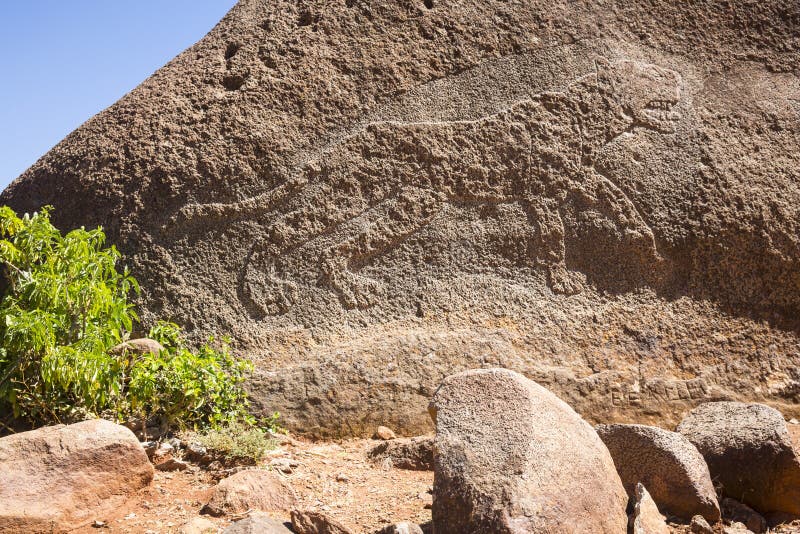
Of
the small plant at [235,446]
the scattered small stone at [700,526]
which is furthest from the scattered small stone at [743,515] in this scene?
the small plant at [235,446]

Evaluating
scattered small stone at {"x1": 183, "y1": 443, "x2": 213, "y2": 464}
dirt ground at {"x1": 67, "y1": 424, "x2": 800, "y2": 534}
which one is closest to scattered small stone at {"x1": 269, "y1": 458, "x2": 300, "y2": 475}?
dirt ground at {"x1": 67, "y1": 424, "x2": 800, "y2": 534}

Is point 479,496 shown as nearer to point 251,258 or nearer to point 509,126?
point 251,258

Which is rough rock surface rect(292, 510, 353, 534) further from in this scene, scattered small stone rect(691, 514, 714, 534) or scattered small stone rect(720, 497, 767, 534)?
scattered small stone rect(720, 497, 767, 534)

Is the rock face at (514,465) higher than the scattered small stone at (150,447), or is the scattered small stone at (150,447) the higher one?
the scattered small stone at (150,447)

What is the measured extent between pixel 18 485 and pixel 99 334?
1.02m

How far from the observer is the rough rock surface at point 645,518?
274cm

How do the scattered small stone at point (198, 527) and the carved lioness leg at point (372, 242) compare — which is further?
the carved lioness leg at point (372, 242)

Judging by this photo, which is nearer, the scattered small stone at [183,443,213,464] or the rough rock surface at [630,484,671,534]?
the rough rock surface at [630,484,671,534]

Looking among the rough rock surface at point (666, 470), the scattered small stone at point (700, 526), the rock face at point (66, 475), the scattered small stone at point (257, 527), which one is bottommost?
the scattered small stone at point (700, 526)

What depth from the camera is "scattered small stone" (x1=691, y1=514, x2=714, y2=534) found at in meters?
3.05

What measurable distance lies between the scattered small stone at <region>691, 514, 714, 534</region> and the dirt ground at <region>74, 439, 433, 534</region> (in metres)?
1.06

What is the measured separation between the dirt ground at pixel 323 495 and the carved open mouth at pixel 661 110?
9.52 ft

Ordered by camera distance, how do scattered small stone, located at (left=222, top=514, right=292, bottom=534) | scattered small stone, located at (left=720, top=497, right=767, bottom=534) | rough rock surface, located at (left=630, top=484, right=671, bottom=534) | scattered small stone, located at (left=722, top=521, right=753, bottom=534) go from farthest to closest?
scattered small stone, located at (left=720, top=497, right=767, bottom=534) < scattered small stone, located at (left=722, top=521, right=753, bottom=534) < rough rock surface, located at (left=630, top=484, right=671, bottom=534) < scattered small stone, located at (left=222, top=514, right=292, bottom=534)

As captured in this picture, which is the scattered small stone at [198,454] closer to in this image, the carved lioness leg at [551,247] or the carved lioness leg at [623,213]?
the carved lioness leg at [551,247]
